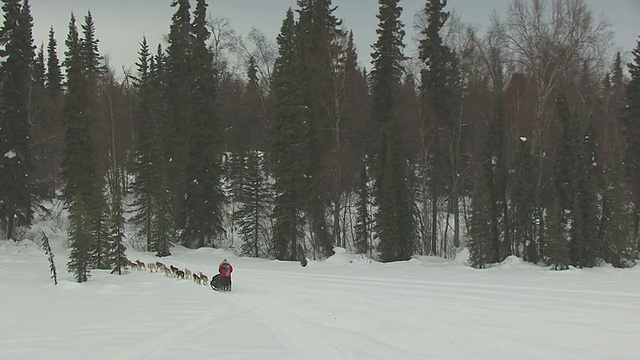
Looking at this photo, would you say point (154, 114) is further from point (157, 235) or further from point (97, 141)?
point (157, 235)

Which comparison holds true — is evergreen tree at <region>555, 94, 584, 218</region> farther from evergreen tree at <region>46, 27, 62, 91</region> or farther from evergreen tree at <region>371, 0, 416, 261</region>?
evergreen tree at <region>46, 27, 62, 91</region>

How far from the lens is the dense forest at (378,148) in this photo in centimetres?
2831

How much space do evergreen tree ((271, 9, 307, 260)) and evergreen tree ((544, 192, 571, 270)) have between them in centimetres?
1490

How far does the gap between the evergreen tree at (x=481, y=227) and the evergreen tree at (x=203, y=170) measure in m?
18.4

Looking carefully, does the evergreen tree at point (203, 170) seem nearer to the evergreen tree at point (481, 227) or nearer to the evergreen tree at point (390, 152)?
the evergreen tree at point (390, 152)

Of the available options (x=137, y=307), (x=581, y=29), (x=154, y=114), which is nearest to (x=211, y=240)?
(x=154, y=114)

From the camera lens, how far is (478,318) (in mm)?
11875

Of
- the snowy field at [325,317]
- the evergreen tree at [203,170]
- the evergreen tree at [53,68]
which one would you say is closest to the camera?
the snowy field at [325,317]

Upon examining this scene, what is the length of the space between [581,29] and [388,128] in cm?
1258

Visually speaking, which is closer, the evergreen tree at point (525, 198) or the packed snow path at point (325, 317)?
the packed snow path at point (325, 317)

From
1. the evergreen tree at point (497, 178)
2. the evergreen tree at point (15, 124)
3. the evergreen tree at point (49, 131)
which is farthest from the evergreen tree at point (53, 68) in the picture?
the evergreen tree at point (497, 178)

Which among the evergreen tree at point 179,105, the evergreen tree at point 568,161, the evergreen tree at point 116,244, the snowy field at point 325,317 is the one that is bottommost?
the snowy field at point 325,317

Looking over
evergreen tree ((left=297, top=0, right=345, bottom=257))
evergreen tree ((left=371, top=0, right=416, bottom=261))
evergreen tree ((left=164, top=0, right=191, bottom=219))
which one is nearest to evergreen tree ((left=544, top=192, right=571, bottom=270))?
evergreen tree ((left=371, top=0, right=416, bottom=261))

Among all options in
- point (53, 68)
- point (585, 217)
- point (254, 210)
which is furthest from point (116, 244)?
point (53, 68)
